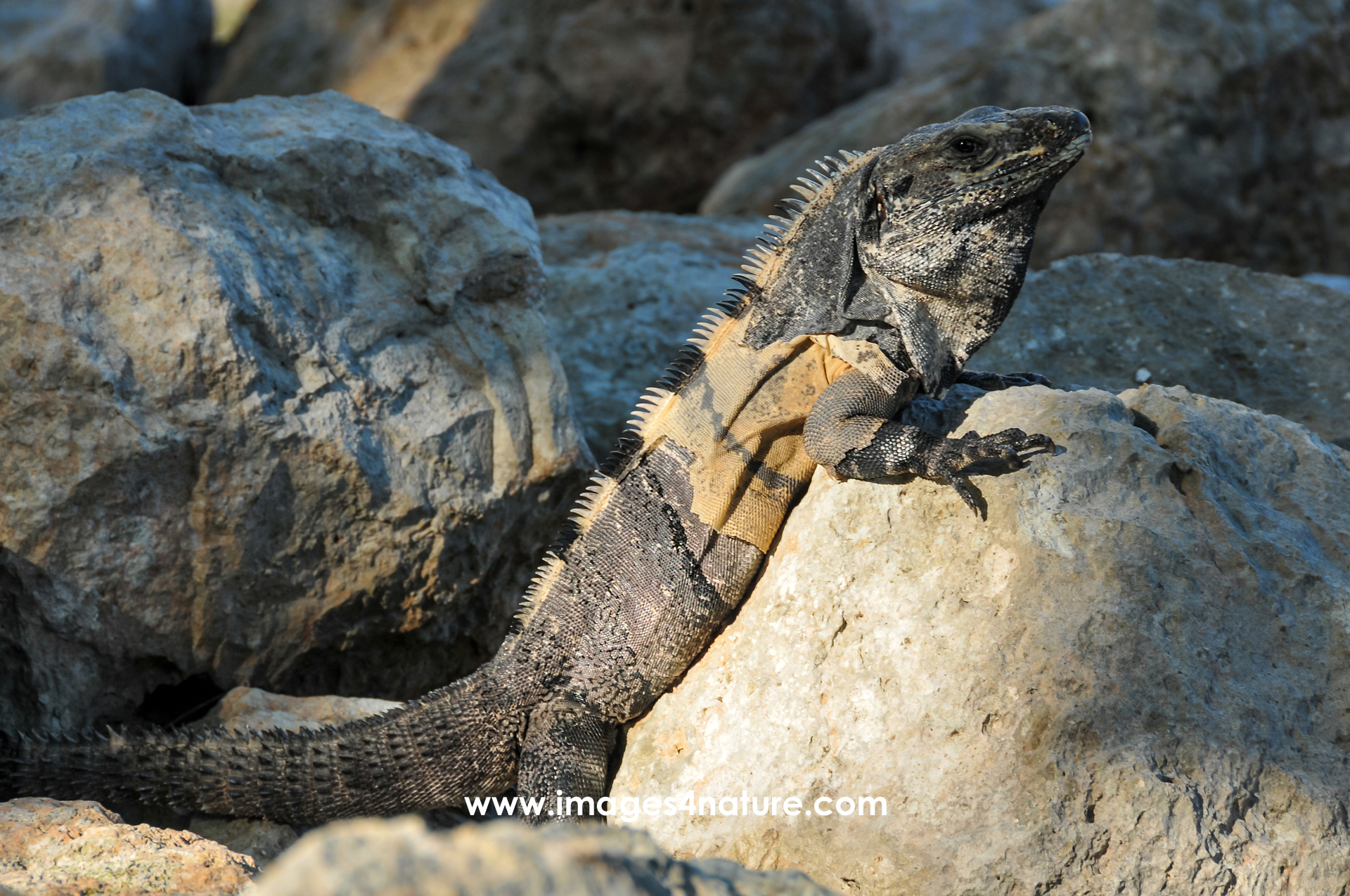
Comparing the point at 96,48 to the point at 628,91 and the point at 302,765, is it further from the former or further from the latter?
the point at 302,765

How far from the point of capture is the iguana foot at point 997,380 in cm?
400

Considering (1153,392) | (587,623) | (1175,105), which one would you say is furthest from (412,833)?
(1175,105)

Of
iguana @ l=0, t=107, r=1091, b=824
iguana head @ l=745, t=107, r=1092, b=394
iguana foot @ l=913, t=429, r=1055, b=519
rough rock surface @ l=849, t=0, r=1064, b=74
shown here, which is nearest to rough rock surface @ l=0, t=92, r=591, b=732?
iguana @ l=0, t=107, r=1091, b=824

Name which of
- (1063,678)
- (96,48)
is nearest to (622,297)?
(1063,678)

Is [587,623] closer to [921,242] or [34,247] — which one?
[921,242]

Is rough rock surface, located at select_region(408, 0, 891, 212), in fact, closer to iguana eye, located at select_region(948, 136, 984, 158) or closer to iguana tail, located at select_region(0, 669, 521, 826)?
iguana eye, located at select_region(948, 136, 984, 158)

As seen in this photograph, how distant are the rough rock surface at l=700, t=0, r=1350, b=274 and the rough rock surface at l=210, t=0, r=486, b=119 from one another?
490cm

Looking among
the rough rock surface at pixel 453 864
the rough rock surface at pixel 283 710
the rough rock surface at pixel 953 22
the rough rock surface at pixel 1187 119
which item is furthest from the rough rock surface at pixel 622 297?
the rough rock surface at pixel 953 22

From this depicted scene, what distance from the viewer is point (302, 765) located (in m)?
3.68

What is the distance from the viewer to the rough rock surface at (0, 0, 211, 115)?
36.4ft

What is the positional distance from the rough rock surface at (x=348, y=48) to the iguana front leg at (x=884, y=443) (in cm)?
843

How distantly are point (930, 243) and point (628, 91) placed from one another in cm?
738

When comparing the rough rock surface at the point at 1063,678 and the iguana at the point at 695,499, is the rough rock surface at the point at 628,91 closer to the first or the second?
the iguana at the point at 695,499

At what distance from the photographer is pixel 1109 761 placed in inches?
110
